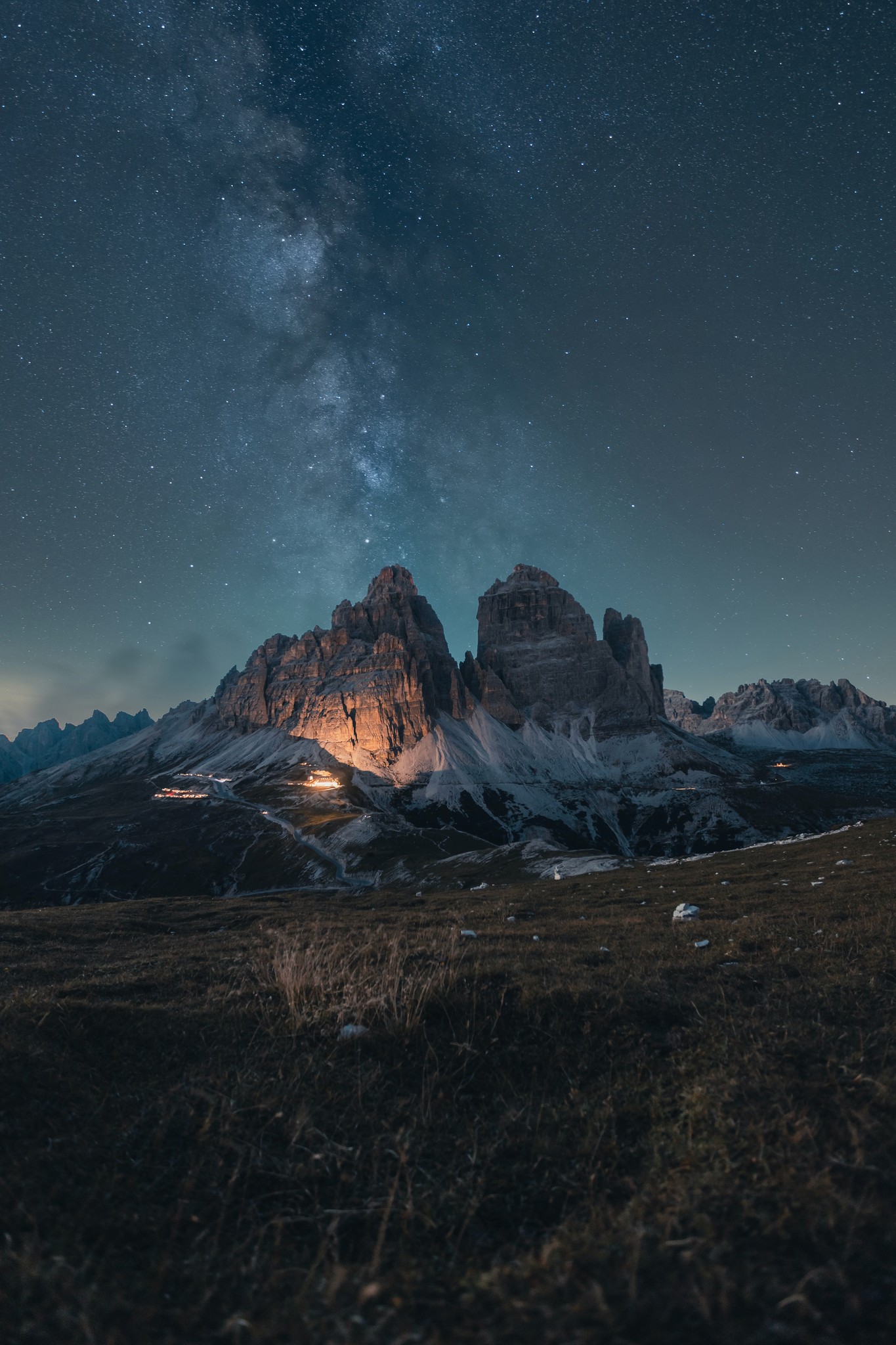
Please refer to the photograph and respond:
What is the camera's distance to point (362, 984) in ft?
26.7

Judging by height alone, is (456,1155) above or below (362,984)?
below

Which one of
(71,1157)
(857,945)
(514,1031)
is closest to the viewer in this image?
(71,1157)

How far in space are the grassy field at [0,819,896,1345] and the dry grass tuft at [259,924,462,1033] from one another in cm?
5

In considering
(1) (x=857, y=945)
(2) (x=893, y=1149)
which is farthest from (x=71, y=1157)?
(1) (x=857, y=945)

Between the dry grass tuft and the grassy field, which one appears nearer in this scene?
the grassy field

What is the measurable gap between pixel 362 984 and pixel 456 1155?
359 cm

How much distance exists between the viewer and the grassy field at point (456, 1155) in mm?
3078

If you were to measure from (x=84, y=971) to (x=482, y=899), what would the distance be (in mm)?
26627

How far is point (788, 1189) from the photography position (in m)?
3.85

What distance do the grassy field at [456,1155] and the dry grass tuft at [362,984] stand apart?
55mm

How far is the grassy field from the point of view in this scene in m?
3.08

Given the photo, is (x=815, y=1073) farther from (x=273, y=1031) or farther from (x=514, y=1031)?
(x=273, y=1031)

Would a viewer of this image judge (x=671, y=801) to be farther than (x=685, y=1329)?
Yes

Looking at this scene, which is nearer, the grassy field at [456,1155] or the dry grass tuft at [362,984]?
the grassy field at [456,1155]
